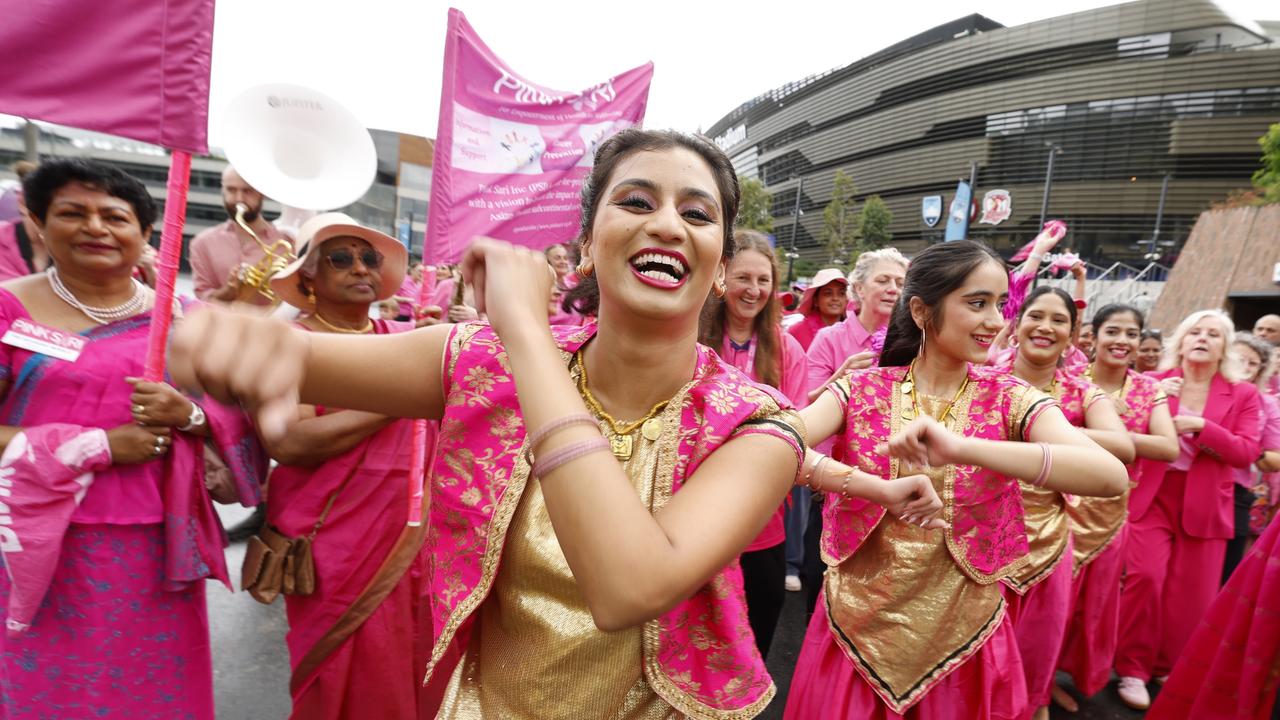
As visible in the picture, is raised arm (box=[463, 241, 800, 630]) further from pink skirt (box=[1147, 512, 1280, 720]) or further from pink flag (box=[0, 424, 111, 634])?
pink skirt (box=[1147, 512, 1280, 720])

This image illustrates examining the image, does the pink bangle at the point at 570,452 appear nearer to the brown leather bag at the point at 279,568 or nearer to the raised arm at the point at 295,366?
the raised arm at the point at 295,366

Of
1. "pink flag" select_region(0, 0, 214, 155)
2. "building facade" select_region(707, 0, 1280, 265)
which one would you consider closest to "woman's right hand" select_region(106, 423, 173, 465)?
"pink flag" select_region(0, 0, 214, 155)

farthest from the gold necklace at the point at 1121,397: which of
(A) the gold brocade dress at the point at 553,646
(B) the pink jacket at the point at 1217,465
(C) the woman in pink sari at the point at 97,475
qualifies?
(C) the woman in pink sari at the point at 97,475

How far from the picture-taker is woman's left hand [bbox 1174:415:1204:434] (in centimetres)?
373

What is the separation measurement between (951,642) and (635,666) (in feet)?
4.53

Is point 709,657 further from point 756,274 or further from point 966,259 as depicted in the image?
point 756,274

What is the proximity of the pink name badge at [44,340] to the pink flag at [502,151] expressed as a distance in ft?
4.26

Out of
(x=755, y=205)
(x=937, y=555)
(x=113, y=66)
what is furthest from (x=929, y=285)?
(x=755, y=205)

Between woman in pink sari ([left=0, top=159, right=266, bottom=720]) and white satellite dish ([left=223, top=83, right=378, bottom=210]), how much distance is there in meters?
1.13

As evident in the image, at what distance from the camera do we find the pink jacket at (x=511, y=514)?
46.2 inches

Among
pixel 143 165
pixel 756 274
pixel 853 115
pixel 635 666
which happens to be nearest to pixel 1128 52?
pixel 853 115

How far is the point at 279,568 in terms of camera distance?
2365 mm

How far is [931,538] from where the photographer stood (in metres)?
2.13

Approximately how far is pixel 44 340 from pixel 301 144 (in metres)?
1.81
